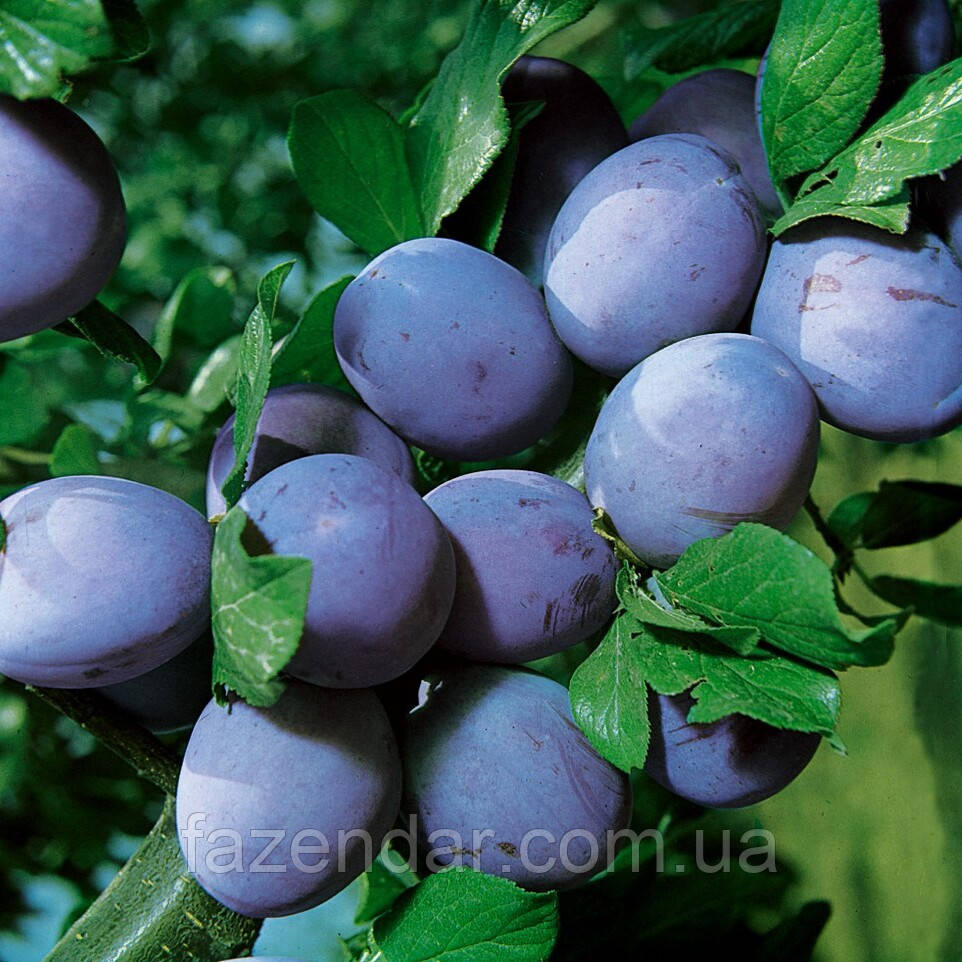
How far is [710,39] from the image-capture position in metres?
0.54

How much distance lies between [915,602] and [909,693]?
81 millimetres

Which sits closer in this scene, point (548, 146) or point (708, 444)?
point (708, 444)

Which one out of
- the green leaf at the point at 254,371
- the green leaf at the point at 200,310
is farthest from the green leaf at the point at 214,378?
the green leaf at the point at 254,371

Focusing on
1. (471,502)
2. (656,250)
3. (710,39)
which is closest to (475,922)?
(471,502)

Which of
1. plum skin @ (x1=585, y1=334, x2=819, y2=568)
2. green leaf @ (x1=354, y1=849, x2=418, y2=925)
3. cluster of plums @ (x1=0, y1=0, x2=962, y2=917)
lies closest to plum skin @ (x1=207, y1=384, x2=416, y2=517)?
cluster of plums @ (x1=0, y1=0, x2=962, y2=917)

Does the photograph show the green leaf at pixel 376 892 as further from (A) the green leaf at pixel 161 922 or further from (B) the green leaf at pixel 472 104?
(B) the green leaf at pixel 472 104

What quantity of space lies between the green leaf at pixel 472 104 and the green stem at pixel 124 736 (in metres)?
0.24

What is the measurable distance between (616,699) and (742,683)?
0.05m

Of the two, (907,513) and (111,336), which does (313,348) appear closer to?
(111,336)

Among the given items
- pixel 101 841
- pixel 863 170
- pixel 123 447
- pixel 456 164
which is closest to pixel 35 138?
pixel 456 164

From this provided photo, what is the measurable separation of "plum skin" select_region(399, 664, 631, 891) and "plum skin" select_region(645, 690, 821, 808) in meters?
0.02

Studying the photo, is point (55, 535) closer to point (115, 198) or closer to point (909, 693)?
point (115, 198)

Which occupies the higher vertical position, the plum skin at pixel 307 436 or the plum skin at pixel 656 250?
the plum skin at pixel 656 250

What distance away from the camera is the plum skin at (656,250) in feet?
1.32
